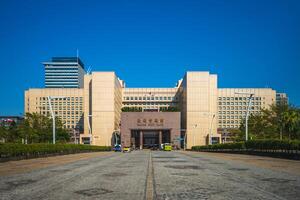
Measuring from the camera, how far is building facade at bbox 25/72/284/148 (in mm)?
137500

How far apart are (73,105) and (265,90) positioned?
89.4m

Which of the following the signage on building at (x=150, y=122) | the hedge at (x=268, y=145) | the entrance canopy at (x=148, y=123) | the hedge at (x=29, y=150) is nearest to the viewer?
the hedge at (x=29, y=150)

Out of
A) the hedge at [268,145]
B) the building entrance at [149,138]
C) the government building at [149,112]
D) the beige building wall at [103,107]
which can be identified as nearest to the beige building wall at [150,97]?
the government building at [149,112]

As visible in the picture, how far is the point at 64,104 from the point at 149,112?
173 ft

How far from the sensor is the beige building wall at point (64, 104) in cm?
16838

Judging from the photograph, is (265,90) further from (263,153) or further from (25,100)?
(263,153)

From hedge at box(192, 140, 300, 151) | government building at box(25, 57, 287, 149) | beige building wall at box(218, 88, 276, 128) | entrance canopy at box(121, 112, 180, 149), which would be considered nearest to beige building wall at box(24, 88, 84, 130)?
government building at box(25, 57, 287, 149)

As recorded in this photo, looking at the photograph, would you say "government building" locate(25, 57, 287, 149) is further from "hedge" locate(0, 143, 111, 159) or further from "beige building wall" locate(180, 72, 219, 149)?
"hedge" locate(0, 143, 111, 159)

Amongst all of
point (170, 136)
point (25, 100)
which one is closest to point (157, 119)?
point (170, 136)

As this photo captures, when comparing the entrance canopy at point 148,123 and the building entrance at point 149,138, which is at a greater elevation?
the entrance canopy at point 148,123

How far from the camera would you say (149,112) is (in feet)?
452

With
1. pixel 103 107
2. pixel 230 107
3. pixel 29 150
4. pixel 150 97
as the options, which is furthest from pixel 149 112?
pixel 29 150

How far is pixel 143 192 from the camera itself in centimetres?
906

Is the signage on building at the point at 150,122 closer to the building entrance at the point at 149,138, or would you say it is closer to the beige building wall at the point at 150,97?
the building entrance at the point at 149,138
